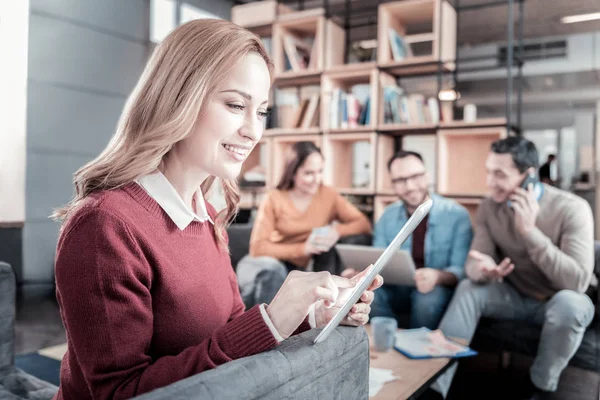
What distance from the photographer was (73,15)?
450 cm

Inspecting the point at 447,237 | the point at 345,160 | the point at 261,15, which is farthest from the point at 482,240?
the point at 261,15

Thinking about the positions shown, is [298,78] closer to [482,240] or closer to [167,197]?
[482,240]

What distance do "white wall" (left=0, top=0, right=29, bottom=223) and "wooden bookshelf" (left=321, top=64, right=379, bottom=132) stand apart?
7.86ft

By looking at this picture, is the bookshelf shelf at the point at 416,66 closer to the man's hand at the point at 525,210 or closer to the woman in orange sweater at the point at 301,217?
the woman in orange sweater at the point at 301,217

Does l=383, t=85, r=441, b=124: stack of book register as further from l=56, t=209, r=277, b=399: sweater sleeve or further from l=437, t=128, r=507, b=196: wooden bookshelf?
l=56, t=209, r=277, b=399: sweater sleeve

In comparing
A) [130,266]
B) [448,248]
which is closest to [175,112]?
[130,266]

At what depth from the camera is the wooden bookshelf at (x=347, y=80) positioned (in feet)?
13.0

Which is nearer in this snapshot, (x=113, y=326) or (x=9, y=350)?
(x=113, y=326)

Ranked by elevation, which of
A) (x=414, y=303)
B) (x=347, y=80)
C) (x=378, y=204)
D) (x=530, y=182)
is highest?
(x=347, y=80)

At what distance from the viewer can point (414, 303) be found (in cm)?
267

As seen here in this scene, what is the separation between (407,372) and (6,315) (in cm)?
126

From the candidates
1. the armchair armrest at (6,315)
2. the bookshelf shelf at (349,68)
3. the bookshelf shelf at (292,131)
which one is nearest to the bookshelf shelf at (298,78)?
the bookshelf shelf at (349,68)

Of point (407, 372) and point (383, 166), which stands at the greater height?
point (383, 166)

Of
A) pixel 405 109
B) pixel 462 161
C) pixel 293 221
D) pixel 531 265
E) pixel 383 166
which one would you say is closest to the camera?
pixel 531 265
